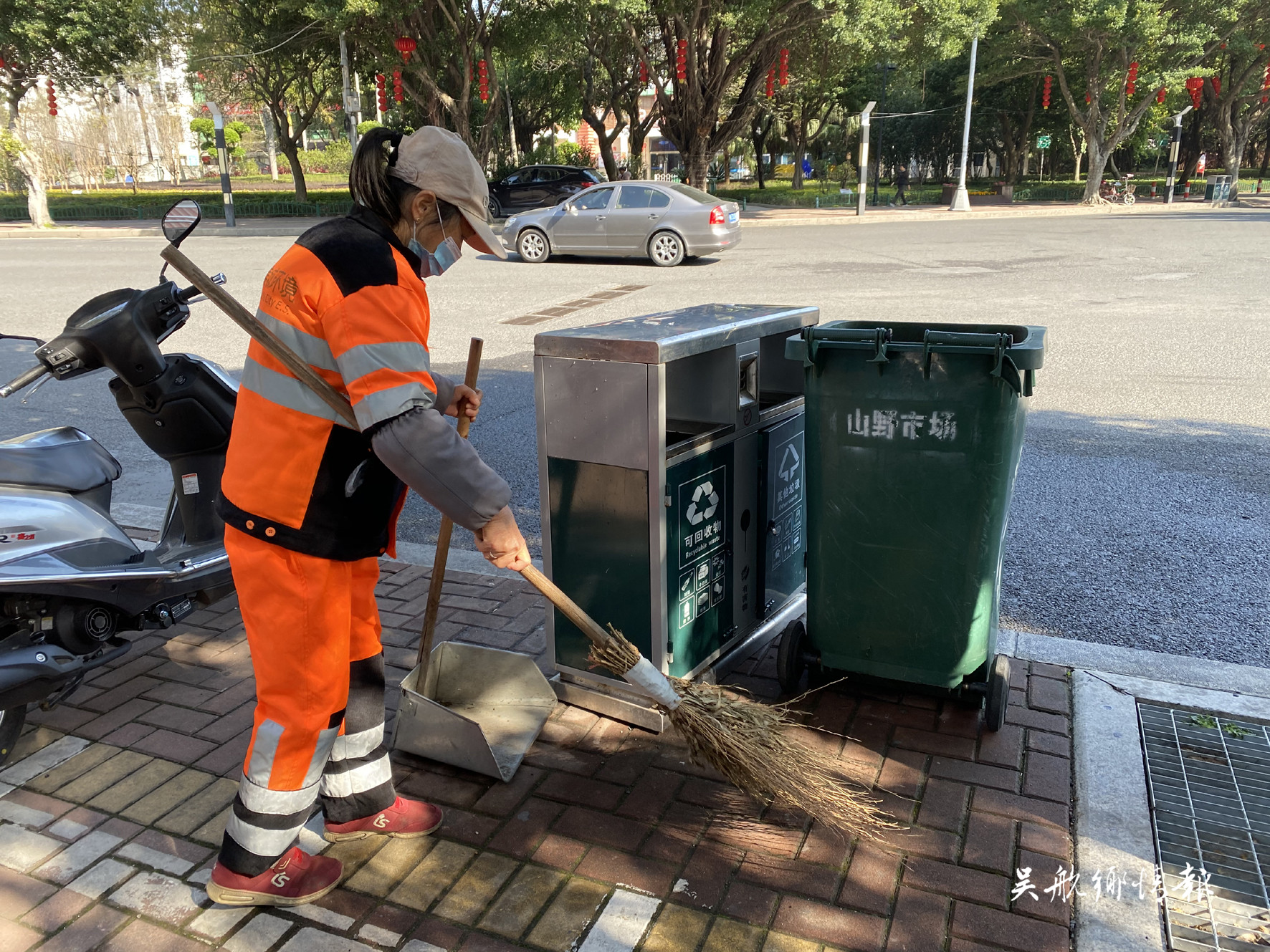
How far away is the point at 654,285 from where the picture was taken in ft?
42.9

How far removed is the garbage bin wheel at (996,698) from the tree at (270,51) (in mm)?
25941

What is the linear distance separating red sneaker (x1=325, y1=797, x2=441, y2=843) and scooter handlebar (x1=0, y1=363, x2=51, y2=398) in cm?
176

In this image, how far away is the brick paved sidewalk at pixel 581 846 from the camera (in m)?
2.36

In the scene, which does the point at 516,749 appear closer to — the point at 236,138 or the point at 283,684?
the point at 283,684

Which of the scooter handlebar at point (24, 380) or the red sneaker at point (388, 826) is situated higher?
the scooter handlebar at point (24, 380)

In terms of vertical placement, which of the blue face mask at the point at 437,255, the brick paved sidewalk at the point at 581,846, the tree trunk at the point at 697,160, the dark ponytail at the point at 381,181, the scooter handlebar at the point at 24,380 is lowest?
the brick paved sidewalk at the point at 581,846

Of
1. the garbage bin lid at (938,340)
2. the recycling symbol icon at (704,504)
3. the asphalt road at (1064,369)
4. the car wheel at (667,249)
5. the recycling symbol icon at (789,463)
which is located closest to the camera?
the garbage bin lid at (938,340)

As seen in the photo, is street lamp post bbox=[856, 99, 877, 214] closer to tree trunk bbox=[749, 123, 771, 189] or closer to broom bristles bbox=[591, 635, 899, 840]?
tree trunk bbox=[749, 123, 771, 189]

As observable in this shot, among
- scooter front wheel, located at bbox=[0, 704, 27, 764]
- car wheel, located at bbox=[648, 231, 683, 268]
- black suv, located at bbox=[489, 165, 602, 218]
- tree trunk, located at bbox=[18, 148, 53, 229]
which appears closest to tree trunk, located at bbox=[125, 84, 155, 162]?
tree trunk, located at bbox=[18, 148, 53, 229]

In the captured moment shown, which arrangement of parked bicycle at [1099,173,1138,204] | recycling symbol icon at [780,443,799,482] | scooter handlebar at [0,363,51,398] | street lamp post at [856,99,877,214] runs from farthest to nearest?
1. parked bicycle at [1099,173,1138,204]
2. street lamp post at [856,99,877,214]
3. recycling symbol icon at [780,443,799,482]
4. scooter handlebar at [0,363,51,398]

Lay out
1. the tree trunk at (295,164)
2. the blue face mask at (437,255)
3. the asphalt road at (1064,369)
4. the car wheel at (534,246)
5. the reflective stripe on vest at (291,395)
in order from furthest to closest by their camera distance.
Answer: the tree trunk at (295,164)
the car wheel at (534,246)
the asphalt road at (1064,369)
the blue face mask at (437,255)
the reflective stripe on vest at (291,395)

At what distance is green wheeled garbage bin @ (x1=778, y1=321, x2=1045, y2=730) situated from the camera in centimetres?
291

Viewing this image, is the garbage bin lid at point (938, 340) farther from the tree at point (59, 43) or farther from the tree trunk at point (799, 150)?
the tree trunk at point (799, 150)

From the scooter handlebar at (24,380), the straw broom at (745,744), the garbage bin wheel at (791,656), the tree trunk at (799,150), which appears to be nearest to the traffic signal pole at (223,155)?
the scooter handlebar at (24,380)
